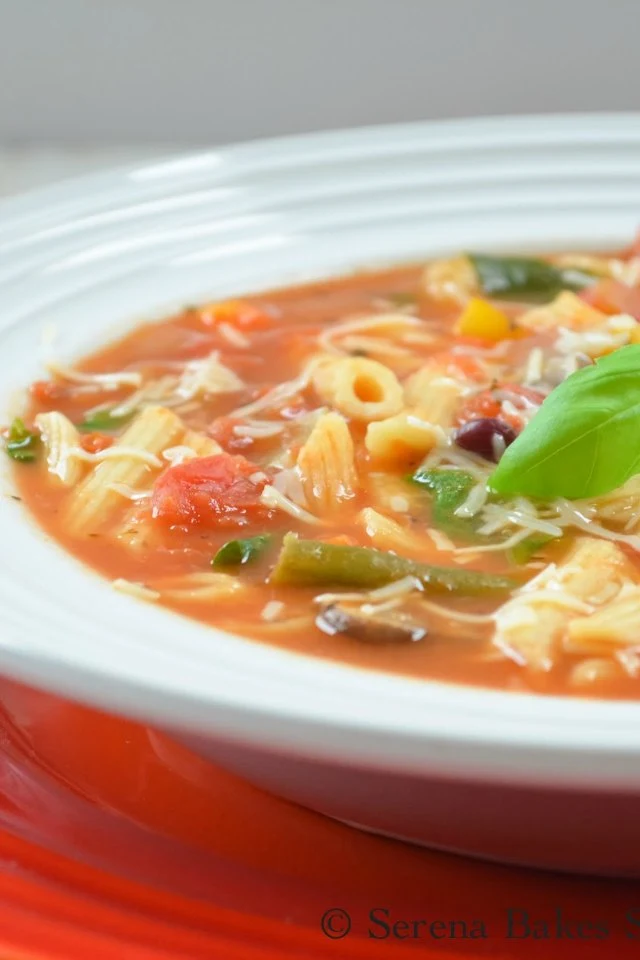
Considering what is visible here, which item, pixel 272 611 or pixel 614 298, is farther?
pixel 614 298

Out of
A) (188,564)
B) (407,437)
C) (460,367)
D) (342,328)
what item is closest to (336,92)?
(342,328)

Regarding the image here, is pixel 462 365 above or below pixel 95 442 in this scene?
above

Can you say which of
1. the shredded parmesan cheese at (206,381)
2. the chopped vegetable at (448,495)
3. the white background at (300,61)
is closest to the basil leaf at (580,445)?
the chopped vegetable at (448,495)

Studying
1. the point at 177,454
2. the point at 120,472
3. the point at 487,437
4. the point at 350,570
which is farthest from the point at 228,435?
the point at 350,570

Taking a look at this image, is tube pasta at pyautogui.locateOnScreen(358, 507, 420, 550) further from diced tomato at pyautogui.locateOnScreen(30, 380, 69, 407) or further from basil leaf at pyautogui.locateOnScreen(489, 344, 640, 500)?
diced tomato at pyautogui.locateOnScreen(30, 380, 69, 407)

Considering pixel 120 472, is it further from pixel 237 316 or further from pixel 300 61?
pixel 300 61

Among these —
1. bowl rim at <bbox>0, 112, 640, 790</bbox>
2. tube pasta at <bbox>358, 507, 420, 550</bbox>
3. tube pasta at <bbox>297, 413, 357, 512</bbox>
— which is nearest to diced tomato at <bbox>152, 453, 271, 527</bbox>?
tube pasta at <bbox>297, 413, 357, 512</bbox>
